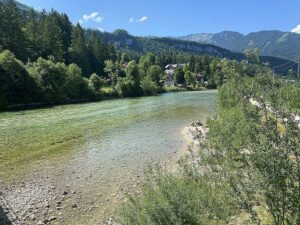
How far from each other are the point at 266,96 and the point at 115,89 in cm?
10311

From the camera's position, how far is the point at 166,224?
9.35 meters

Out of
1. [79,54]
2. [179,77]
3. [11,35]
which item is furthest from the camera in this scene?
[179,77]

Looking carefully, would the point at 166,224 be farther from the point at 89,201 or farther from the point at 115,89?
the point at 115,89

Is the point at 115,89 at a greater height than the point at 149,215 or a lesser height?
lesser

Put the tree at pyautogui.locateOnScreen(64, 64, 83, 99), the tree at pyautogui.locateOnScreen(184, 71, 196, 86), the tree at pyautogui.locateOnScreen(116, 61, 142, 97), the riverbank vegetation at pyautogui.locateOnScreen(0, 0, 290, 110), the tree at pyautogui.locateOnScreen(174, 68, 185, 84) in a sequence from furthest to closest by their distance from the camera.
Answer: the tree at pyautogui.locateOnScreen(174, 68, 185, 84)
the tree at pyautogui.locateOnScreen(184, 71, 196, 86)
the tree at pyautogui.locateOnScreen(116, 61, 142, 97)
the tree at pyautogui.locateOnScreen(64, 64, 83, 99)
the riverbank vegetation at pyautogui.locateOnScreen(0, 0, 290, 110)

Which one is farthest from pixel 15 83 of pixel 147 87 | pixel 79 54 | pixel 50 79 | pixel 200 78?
pixel 200 78

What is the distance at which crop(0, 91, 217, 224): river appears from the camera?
17.0m

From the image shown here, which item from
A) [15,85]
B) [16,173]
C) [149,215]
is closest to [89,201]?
[16,173]

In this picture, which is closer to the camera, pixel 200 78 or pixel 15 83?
pixel 15 83

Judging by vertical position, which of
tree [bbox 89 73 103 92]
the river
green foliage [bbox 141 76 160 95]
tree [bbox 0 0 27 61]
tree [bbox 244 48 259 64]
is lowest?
green foliage [bbox 141 76 160 95]

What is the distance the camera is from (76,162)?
1017 inches

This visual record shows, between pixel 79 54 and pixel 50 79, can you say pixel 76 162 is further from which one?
pixel 79 54

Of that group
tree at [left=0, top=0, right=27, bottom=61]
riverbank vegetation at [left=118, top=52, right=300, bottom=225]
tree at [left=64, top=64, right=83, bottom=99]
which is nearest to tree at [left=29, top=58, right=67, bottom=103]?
tree at [left=64, top=64, right=83, bottom=99]

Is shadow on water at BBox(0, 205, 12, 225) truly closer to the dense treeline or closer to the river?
the river
